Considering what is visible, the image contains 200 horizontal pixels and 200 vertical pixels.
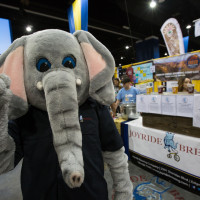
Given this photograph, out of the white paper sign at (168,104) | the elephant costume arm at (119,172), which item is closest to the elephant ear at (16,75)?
the elephant costume arm at (119,172)

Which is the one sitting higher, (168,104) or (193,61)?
(193,61)

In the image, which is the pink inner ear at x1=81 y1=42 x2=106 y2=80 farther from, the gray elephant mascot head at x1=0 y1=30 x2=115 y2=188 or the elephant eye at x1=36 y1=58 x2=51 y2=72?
the elephant eye at x1=36 y1=58 x2=51 y2=72

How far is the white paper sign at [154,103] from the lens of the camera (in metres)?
1.46

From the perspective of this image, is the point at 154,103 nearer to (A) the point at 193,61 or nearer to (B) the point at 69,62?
(B) the point at 69,62

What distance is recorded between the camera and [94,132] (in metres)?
0.71

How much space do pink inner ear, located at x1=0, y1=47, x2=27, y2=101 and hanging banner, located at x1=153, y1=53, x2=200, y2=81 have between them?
3.16 meters

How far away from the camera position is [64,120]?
0.51 meters

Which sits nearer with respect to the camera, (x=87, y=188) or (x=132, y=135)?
(x=87, y=188)

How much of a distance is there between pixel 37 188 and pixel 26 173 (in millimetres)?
82

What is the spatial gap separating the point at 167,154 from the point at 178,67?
2.31 m

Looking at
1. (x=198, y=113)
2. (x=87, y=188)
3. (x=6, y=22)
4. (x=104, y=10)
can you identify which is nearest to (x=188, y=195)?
(x=198, y=113)

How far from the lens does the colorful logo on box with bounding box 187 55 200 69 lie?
2.86 m

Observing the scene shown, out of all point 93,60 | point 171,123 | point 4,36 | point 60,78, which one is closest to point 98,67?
point 93,60

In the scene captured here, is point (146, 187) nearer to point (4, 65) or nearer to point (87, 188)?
point (87, 188)
